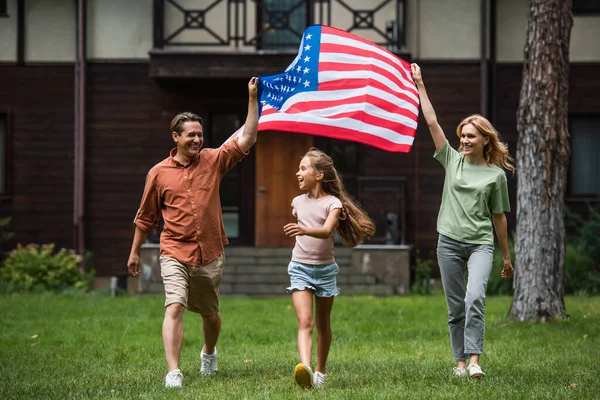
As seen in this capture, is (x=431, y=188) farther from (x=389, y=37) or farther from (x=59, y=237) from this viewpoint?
(x=59, y=237)

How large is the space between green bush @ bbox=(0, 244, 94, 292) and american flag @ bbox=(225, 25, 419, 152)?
10358mm

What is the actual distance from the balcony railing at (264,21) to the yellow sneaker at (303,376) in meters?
11.7

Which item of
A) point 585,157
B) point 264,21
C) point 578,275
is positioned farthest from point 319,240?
point 585,157

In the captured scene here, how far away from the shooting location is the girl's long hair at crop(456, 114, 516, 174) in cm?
760

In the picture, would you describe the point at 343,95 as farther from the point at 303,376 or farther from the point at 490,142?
the point at 303,376

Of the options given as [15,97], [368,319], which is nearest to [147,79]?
[15,97]

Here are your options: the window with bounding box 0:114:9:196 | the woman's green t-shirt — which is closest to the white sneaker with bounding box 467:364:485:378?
the woman's green t-shirt

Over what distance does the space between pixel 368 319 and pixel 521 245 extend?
203 centimetres

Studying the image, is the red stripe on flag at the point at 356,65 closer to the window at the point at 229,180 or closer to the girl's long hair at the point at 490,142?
the girl's long hair at the point at 490,142

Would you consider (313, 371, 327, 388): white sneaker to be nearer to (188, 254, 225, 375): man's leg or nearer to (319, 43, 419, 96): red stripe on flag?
(188, 254, 225, 375): man's leg

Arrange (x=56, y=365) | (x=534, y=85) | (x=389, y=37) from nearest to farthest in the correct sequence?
(x=56, y=365), (x=534, y=85), (x=389, y=37)

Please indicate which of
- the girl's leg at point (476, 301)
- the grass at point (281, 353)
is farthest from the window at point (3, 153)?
the girl's leg at point (476, 301)

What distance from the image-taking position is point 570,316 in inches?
478

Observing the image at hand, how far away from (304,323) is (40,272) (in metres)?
11.5
